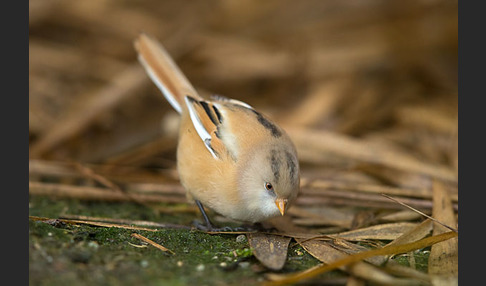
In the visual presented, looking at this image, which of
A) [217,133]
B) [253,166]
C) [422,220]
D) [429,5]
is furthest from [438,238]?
[429,5]

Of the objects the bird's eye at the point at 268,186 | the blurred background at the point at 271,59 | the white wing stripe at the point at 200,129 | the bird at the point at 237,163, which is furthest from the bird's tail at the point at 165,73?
the bird's eye at the point at 268,186

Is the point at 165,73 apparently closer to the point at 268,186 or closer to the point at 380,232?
the point at 268,186

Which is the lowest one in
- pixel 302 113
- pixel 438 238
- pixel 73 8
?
pixel 438 238

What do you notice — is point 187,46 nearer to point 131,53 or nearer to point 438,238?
point 131,53

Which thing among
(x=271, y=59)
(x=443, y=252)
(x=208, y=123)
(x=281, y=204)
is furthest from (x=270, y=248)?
(x=271, y=59)

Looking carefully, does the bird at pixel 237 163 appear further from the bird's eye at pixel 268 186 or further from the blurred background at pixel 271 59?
the blurred background at pixel 271 59
